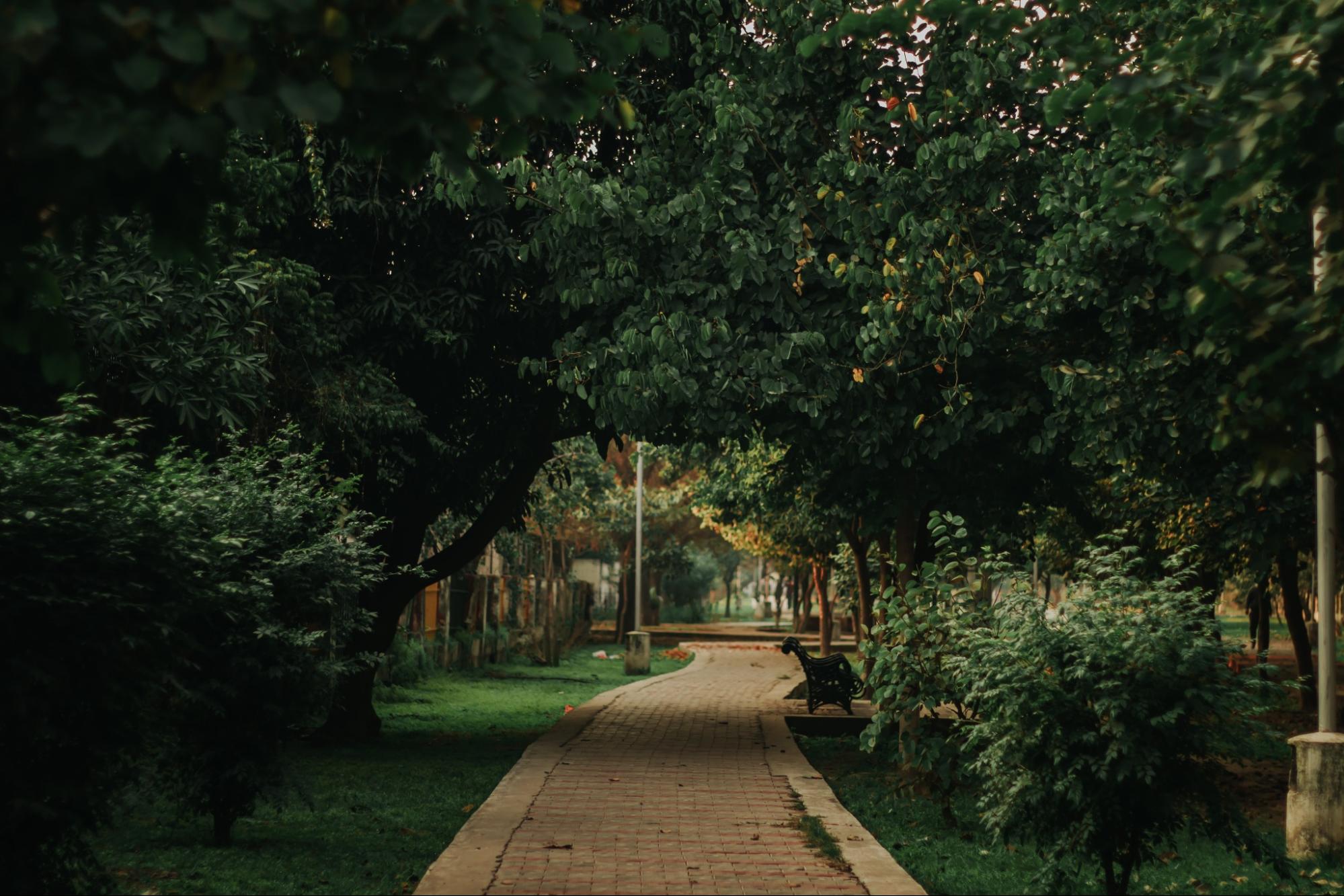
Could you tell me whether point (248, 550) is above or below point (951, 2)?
below

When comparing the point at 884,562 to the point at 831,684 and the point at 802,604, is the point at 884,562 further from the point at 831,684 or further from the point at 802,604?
the point at 802,604

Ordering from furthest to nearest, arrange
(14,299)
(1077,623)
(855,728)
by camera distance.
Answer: (855,728), (1077,623), (14,299)

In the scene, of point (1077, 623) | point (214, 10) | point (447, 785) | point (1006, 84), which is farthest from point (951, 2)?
point (447, 785)

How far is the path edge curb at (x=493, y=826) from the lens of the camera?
23.1 feet

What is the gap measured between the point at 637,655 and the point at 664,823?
19738 millimetres

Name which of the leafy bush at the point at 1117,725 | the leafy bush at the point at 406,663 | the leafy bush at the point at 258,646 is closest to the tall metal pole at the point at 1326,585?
the leafy bush at the point at 1117,725

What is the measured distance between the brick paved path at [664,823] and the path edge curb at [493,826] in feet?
0.29

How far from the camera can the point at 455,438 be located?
15.8 m

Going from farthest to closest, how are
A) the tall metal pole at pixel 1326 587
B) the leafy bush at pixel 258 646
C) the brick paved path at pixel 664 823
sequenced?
the tall metal pole at pixel 1326 587
the leafy bush at pixel 258 646
the brick paved path at pixel 664 823

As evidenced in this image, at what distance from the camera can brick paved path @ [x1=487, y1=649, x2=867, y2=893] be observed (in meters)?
7.34

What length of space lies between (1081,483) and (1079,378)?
3.82 meters

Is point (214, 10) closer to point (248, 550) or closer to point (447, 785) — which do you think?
point (248, 550)

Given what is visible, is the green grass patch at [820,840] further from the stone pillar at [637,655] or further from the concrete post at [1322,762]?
the stone pillar at [637,655]

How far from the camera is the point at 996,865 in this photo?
8.81 metres
